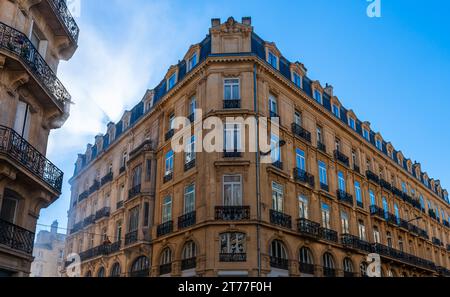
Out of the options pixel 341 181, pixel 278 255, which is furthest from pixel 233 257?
pixel 341 181

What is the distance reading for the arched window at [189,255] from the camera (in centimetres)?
2153

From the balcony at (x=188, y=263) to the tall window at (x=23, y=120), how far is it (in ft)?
36.0

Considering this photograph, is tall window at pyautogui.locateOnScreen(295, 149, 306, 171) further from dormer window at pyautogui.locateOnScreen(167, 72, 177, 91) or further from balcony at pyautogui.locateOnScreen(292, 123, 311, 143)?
dormer window at pyautogui.locateOnScreen(167, 72, 177, 91)

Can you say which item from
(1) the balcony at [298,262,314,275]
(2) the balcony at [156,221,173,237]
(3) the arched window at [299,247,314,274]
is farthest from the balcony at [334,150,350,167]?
A: (2) the balcony at [156,221,173,237]

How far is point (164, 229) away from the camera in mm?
24453

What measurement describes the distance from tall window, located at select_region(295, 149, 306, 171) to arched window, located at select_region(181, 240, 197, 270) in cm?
816

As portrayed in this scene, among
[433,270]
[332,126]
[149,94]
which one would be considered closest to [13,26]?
[149,94]

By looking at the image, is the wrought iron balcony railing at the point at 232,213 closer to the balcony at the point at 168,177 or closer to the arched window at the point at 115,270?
the balcony at the point at 168,177

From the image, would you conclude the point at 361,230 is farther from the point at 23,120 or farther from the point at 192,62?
the point at 23,120

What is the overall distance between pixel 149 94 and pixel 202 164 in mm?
11081

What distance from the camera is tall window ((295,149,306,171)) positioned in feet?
84.0
